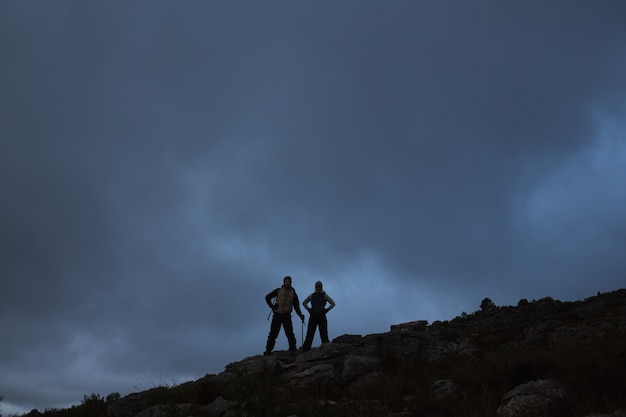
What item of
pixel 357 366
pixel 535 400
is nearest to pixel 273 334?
pixel 357 366

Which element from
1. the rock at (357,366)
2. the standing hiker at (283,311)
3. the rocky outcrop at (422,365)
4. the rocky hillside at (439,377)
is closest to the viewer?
the rocky hillside at (439,377)

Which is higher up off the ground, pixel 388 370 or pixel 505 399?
pixel 388 370

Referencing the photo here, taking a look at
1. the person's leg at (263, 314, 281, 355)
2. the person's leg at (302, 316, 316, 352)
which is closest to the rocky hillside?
the person's leg at (263, 314, 281, 355)

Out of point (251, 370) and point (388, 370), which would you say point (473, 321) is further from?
point (251, 370)

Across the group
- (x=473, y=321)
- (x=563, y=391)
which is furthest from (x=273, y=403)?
(x=473, y=321)

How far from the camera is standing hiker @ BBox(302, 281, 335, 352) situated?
47.5 ft

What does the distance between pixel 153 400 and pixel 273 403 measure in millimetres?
5296

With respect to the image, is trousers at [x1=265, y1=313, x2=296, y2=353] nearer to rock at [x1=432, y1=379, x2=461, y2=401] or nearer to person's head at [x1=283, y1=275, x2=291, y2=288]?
person's head at [x1=283, y1=275, x2=291, y2=288]

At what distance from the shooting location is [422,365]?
11.3 m

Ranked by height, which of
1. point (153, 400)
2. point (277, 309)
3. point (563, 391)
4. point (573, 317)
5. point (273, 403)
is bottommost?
point (563, 391)

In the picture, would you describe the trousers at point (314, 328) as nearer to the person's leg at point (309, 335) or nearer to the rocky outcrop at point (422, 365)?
the person's leg at point (309, 335)

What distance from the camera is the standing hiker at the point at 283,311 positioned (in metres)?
14.3

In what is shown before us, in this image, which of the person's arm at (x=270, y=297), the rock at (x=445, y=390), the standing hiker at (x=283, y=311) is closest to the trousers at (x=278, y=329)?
the standing hiker at (x=283, y=311)

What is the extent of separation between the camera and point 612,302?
1753 centimetres
